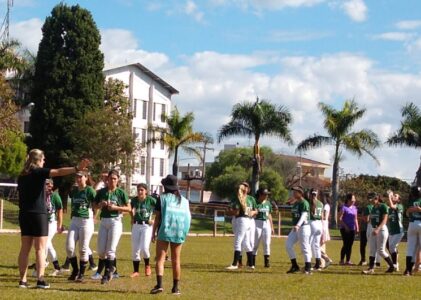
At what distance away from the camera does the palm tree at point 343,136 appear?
56281 millimetres

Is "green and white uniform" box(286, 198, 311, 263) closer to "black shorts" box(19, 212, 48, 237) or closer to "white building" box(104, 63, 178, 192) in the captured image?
"black shorts" box(19, 212, 48, 237)

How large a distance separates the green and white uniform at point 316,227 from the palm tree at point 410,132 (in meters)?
39.0

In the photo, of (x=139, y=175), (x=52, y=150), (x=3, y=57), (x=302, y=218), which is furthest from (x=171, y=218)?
(x=139, y=175)

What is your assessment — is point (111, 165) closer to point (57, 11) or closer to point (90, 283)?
point (57, 11)

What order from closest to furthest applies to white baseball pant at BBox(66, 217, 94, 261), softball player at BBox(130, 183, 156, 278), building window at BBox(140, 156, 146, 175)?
1. white baseball pant at BBox(66, 217, 94, 261)
2. softball player at BBox(130, 183, 156, 278)
3. building window at BBox(140, 156, 146, 175)

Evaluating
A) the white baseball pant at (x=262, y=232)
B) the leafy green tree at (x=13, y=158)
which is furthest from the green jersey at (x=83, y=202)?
the leafy green tree at (x=13, y=158)

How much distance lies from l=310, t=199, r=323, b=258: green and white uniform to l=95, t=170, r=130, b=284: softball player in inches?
226

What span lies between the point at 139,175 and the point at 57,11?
86.8ft

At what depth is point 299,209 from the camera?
18328 mm

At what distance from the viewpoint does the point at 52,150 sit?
189 feet

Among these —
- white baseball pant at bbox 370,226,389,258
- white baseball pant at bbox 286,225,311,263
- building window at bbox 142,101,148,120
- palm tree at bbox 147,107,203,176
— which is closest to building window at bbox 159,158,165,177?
building window at bbox 142,101,148,120

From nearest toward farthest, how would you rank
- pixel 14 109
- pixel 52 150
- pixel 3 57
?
pixel 14 109, pixel 3 57, pixel 52 150

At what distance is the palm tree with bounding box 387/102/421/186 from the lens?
56934 mm

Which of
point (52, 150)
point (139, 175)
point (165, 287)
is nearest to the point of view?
point (165, 287)
